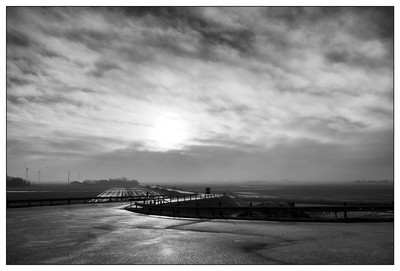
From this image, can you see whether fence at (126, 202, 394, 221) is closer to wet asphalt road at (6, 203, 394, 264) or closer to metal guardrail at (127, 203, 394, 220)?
metal guardrail at (127, 203, 394, 220)

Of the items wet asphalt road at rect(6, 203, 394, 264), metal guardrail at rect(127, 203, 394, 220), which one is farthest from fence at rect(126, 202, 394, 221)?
wet asphalt road at rect(6, 203, 394, 264)

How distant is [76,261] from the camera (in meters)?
11.4

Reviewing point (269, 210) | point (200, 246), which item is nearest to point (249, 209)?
point (269, 210)

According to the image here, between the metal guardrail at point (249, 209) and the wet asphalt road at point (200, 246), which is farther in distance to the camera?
the metal guardrail at point (249, 209)

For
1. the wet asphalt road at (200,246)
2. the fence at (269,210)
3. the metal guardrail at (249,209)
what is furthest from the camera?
the metal guardrail at (249,209)

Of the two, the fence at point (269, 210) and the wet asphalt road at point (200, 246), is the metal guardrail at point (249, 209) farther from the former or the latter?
the wet asphalt road at point (200, 246)

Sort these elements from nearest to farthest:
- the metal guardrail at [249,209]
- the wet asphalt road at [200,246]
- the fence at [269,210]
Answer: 1. the wet asphalt road at [200,246]
2. the fence at [269,210]
3. the metal guardrail at [249,209]

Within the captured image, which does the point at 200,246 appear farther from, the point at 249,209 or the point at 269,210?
the point at 249,209

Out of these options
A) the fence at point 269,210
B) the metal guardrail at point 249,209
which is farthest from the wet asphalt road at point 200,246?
the metal guardrail at point 249,209

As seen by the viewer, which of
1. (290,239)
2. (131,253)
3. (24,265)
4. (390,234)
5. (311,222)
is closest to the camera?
(24,265)
